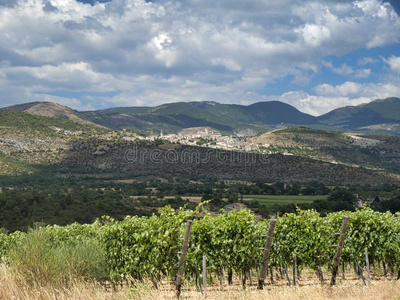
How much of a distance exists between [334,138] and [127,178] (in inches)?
3814

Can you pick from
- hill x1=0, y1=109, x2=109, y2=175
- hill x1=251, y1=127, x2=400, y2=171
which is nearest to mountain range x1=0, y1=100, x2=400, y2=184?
hill x1=0, y1=109, x2=109, y2=175

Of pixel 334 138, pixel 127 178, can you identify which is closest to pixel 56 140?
pixel 127 178

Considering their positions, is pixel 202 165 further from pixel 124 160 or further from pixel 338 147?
pixel 338 147

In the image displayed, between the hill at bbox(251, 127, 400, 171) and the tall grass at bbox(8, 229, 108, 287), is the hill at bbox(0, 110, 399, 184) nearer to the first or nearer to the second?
the hill at bbox(251, 127, 400, 171)

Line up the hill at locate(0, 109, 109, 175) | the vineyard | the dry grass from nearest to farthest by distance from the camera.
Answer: the dry grass → the vineyard → the hill at locate(0, 109, 109, 175)

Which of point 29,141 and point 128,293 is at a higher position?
point 29,141

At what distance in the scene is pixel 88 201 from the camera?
57.6 m

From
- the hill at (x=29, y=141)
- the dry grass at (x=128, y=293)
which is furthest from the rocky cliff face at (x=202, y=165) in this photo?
the dry grass at (x=128, y=293)

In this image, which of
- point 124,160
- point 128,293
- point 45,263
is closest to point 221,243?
point 128,293

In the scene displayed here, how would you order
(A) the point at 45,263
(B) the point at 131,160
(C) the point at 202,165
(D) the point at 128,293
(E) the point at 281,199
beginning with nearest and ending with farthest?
(A) the point at 45,263, (D) the point at 128,293, (E) the point at 281,199, (C) the point at 202,165, (B) the point at 131,160

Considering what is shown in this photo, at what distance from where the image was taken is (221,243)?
13031 millimetres

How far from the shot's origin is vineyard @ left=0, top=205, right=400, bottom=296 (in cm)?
1139

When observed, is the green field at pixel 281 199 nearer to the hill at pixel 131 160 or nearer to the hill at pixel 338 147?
the hill at pixel 131 160

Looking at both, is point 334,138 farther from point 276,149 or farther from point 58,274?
point 58,274
